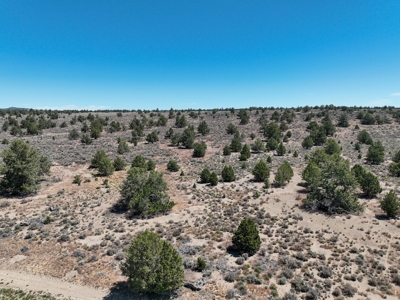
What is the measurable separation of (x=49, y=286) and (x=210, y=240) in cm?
1216

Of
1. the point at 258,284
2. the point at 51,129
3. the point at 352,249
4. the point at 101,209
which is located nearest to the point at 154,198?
the point at 101,209

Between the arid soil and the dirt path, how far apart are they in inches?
2.5

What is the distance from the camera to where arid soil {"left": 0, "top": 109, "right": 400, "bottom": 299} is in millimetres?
15359

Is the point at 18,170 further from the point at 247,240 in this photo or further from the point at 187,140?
the point at 187,140

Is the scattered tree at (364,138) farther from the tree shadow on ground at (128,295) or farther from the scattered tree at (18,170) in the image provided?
the scattered tree at (18,170)

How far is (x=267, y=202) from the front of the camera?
28328 mm

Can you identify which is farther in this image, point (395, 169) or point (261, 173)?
point (395, 169)

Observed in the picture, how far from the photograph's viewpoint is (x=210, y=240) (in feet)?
68.1

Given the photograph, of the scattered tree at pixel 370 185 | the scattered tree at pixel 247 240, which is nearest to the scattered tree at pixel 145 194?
the scattered tree at pixel 247 240

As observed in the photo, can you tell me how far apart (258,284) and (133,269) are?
8.24 metres

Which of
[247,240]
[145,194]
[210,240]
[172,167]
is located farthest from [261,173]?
[145,194]

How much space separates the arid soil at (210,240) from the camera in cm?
1536

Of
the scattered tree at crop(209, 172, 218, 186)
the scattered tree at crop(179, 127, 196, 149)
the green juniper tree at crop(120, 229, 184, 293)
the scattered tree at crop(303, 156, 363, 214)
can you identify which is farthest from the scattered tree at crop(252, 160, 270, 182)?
the scattered tree at crop(179, 127, 196, 149)

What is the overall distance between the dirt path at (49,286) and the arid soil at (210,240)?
64 millimetres
